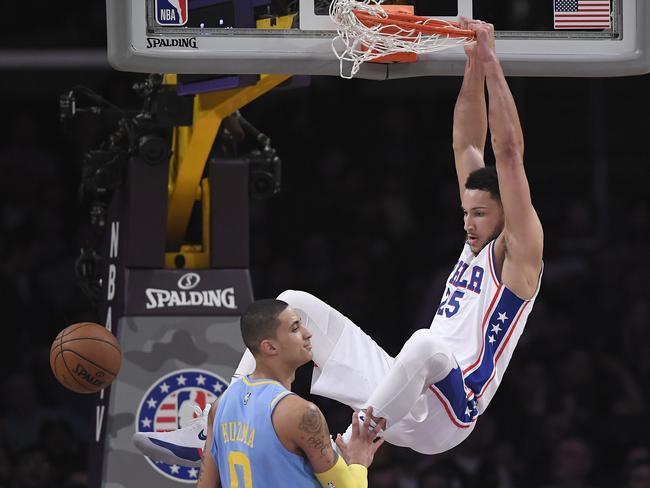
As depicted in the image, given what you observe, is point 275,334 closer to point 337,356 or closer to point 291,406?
point 291,406

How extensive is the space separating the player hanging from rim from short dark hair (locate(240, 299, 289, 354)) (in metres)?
0.55

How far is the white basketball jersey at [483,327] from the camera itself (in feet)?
20.1

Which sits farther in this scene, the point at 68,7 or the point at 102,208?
the point at 68,7

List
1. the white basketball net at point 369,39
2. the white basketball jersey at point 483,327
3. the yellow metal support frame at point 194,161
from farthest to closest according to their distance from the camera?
the yellow metal support frame at point 194,161 < the white basketball jersey at point 483,327 < the white basketball net at point 369,39

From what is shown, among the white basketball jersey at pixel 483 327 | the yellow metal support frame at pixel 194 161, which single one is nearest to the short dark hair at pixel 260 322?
the white basketball jersey at pixel 483 327

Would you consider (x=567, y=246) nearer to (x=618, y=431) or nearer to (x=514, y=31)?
(x=618, y=431)

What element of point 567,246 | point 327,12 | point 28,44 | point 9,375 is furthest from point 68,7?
point 327,12

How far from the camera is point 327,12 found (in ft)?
20.2

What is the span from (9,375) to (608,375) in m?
4.47

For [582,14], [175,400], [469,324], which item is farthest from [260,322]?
[175,400]

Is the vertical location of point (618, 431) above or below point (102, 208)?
below

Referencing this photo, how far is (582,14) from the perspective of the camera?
636 cm

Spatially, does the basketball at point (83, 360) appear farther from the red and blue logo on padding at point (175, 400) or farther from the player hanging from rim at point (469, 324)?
the red and blue logo on padding at point (175, 400)

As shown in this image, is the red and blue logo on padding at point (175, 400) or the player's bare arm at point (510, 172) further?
the red and blue logo on padding at point (175, 400)
